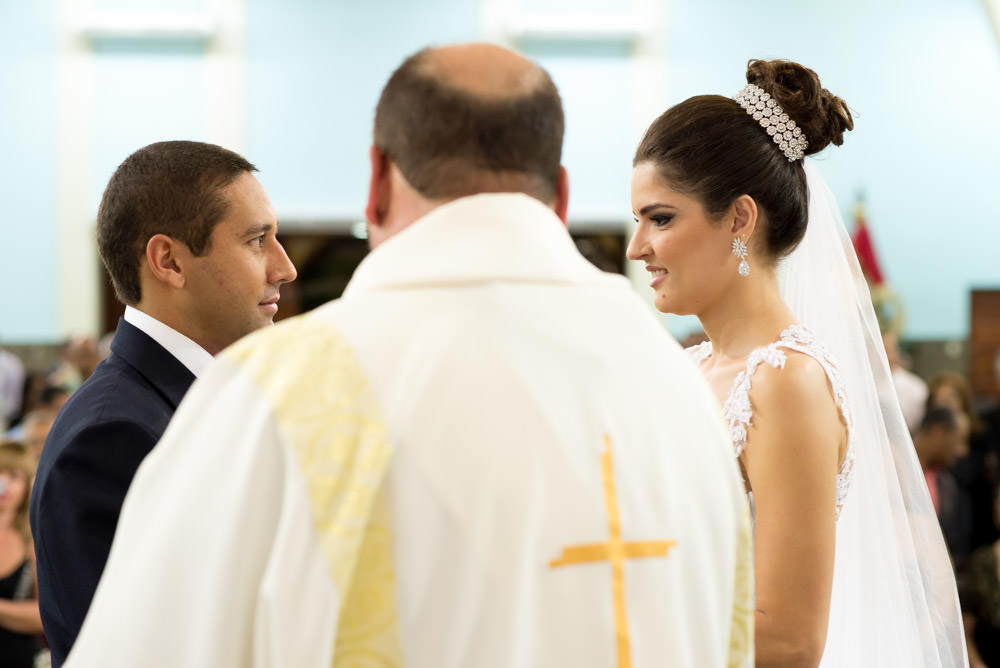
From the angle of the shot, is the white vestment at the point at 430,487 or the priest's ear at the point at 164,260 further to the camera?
the priest's ear at the point at 164,260

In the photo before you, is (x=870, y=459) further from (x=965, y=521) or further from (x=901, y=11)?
(x=901, y=11)

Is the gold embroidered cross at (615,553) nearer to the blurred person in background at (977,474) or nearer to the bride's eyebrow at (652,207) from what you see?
the bride's eyebrow at (652,207)

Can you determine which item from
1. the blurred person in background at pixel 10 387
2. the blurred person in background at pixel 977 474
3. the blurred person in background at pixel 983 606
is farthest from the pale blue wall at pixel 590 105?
the blurred person in background at pixel 983 606

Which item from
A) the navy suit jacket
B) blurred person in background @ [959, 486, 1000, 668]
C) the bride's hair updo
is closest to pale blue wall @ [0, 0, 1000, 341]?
blurred person in background @ [959, 486, 1000, 668]

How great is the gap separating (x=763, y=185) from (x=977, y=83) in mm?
9724

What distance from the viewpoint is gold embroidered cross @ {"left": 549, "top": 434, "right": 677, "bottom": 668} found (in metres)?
1.20

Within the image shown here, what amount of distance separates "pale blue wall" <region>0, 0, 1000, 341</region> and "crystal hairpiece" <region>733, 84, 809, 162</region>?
27.3 ft

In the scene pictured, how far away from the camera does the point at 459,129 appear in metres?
1.21

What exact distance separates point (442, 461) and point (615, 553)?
0.72 ft

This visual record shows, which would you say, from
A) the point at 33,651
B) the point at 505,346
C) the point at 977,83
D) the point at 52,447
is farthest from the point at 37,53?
the point at 505,346

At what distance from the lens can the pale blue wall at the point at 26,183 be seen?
33.6 ft

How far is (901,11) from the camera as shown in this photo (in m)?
10.7

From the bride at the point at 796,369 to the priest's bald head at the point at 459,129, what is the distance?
858 mm

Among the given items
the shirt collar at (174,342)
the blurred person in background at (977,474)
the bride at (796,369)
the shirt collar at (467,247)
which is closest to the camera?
the shirt collar at (467,247)
